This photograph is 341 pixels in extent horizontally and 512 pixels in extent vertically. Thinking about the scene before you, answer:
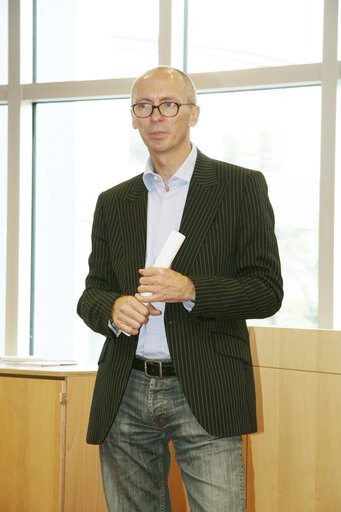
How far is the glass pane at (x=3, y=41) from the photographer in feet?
13.9

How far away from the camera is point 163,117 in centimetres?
175

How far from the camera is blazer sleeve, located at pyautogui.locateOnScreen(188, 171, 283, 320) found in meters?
1.61

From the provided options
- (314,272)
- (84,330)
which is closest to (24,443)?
(84,330)

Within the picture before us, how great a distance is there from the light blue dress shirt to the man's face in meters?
0.08

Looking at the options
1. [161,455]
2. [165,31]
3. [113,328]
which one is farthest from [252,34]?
[161,455]

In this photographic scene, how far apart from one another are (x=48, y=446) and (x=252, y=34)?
247 cm

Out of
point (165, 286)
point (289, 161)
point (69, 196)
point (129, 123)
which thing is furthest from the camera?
point (69, 196)

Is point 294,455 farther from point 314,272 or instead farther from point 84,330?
point 84,330

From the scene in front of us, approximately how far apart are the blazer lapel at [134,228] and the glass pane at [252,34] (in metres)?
Result: 2.07

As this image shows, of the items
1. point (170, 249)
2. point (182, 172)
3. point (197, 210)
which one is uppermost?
point (182, 172)

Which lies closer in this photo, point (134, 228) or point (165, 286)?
point (165, 286)

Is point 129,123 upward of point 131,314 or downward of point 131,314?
upward

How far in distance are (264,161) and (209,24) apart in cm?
88

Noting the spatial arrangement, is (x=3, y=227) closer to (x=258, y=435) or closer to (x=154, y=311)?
(x=258, y=435)
